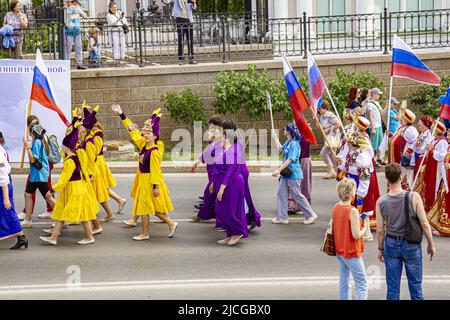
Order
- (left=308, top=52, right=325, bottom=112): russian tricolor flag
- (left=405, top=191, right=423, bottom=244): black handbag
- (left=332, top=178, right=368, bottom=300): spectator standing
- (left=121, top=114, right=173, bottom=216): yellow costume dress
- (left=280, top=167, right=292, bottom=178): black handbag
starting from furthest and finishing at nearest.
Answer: (left=280, top=167, right=292, bottom=178): black handbag
(left=308, top=52, right=325, bottom=112): russian tricolor flag
(left=121, top=114, right=173, bottom=216): yellow costume dress
(left=332, top=178, right=368, bottom=300): spectator standing
(left=405, top=191, right=423, bottom=244): black handbag

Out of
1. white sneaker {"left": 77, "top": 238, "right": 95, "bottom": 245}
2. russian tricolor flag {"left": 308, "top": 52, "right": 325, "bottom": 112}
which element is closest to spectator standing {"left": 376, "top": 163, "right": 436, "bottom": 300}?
russian tricolor flag {"left": 308, "top": 52, "right": 325, "bottom": 112}

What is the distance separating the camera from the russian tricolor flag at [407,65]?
14773 millimetres

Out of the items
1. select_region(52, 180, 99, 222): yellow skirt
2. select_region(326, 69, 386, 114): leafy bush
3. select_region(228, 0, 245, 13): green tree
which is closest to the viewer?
select_region(52, 180, 99, 222): yellow skirt

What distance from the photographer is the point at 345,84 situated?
70.7 feet

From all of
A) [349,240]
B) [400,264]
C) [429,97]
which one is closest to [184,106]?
[429,97]

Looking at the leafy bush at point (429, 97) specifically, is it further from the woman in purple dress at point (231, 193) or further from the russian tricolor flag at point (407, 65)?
the woman in purple dress at point (231, 193)

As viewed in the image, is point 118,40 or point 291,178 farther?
point 118,40

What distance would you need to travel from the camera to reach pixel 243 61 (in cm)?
2244

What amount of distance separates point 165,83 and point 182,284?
1057 centimetres

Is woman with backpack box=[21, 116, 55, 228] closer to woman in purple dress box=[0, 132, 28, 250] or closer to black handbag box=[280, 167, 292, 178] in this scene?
woman in purple dress box=[0, 132, 28, 250]

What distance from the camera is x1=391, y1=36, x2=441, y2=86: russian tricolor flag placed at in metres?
14.8

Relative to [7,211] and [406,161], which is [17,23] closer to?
[7,211]

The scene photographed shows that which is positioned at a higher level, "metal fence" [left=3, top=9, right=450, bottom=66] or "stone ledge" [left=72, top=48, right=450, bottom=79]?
"metal fence" [left=3, top=9, right=450, bottom=66]

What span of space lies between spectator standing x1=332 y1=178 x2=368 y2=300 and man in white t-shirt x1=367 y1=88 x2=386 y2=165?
8986mm
